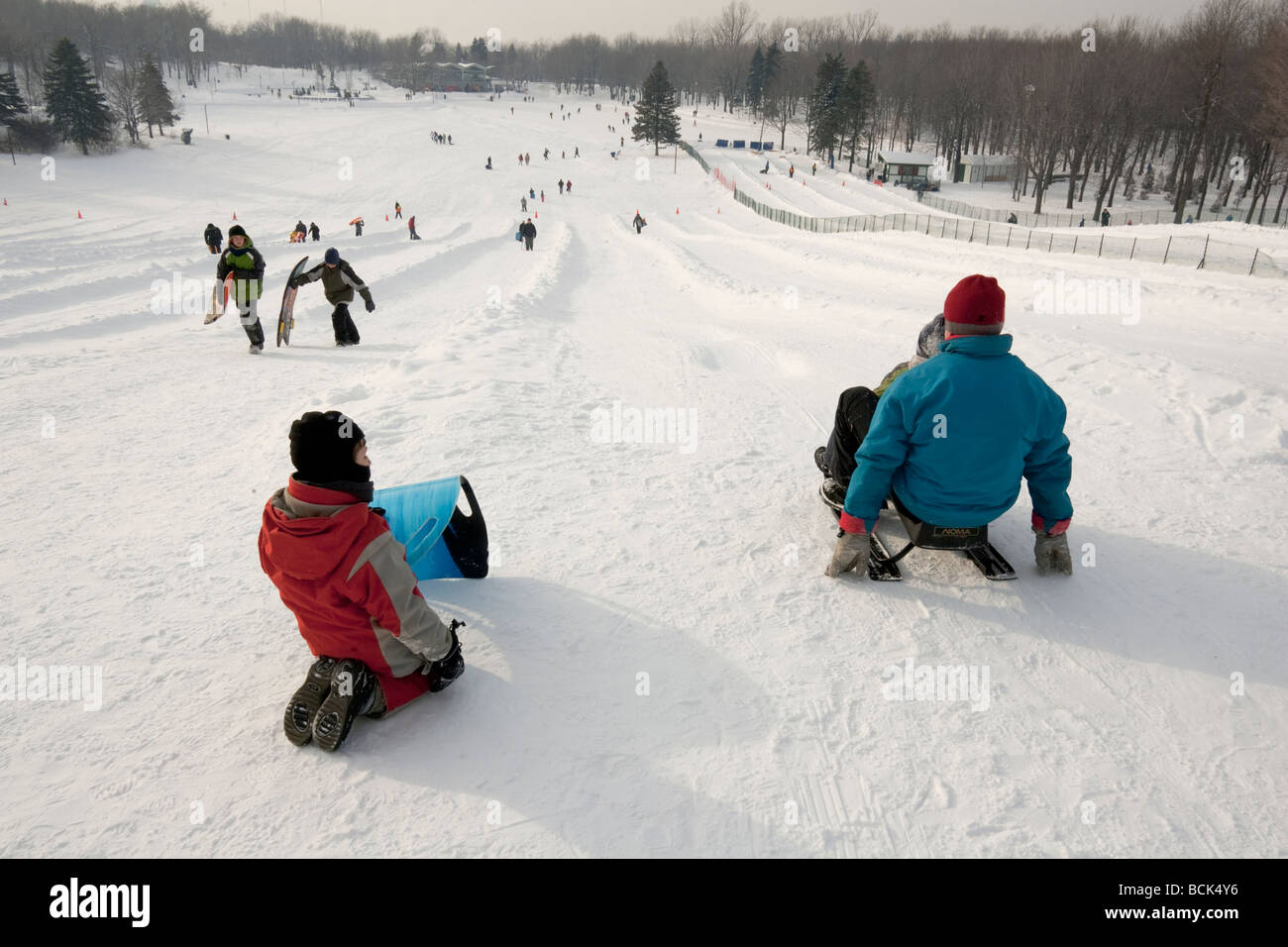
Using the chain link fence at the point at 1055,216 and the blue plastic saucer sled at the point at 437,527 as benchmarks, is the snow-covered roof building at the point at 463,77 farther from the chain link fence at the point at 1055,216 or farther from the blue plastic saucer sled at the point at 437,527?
the blue plastic saucer sled at the point at 437,527

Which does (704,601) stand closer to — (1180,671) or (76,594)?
(1180,671)

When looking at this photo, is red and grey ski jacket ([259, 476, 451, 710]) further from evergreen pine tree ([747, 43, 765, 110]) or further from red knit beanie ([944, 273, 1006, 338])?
evergreen pine tree ([747, 43, 765, 110])

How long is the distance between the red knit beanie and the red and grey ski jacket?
274 cm

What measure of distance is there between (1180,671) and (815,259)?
20287 mm

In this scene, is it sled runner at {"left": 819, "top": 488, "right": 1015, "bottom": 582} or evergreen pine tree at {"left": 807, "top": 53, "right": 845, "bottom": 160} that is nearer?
sled runner at {"left": 819, "top": 488, "right": 1015, "bottom": 582}

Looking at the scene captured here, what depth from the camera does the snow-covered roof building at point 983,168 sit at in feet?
223

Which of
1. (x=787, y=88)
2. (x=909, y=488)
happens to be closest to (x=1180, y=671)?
(x=909, y=488)

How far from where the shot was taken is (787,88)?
93.2 metres

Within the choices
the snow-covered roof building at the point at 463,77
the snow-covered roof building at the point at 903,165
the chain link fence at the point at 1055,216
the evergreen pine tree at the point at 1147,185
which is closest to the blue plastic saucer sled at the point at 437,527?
the chain link fence at the point at 1055,216

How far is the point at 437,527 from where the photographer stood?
141 inches

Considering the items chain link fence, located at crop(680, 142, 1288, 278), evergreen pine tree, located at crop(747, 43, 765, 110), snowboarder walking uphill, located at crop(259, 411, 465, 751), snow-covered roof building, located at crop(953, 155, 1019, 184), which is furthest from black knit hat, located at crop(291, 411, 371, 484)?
evergreen pine tree, located at crop(747, 43, 765, 110)

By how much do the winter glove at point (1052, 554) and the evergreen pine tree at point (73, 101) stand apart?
218 ft

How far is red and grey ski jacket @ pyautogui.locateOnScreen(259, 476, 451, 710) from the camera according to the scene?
8.81 ft

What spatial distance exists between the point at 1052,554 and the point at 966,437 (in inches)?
40.9
